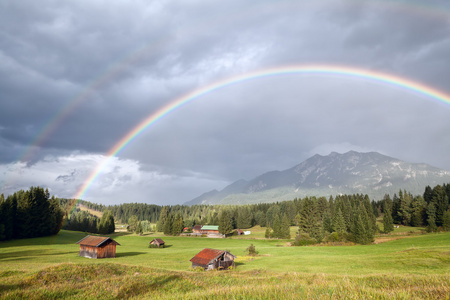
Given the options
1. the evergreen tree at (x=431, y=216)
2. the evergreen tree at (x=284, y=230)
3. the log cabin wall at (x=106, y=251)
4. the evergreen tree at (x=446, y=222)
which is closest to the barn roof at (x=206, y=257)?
the log cabin wall at (x=106, y=251)

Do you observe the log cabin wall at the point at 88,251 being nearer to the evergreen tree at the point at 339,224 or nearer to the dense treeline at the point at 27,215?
the dense treeline at the point at 27,215

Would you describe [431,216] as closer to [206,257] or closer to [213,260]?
[213,260]

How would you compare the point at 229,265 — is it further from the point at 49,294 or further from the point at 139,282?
the point at 49,294

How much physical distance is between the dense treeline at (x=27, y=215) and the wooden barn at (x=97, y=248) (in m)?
39.6

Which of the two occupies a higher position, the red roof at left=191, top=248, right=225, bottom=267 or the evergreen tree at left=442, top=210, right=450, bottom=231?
the red roof at left=191, top=248, right=225, bottom=267

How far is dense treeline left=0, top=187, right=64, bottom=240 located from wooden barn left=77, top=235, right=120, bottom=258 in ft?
130

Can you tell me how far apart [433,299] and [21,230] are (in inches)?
4894

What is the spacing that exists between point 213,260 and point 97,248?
121ft

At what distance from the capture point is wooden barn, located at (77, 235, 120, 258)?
66.2 m

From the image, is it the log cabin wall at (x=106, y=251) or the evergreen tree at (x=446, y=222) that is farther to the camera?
the evergreen tree at (x=446, y=222)

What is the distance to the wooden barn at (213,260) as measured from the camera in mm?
48281

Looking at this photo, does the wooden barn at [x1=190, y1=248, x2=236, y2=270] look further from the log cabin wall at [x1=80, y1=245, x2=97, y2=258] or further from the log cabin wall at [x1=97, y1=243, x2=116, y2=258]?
the log cabin wall at [x1=80, y1=245, x2=97, y2=258]

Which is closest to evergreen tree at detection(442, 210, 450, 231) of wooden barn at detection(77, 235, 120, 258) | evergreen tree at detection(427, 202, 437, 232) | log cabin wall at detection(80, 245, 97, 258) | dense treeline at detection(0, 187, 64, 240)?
A: evergreen tree at detection(427, 202, 437, 232)

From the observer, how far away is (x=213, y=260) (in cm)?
4884
